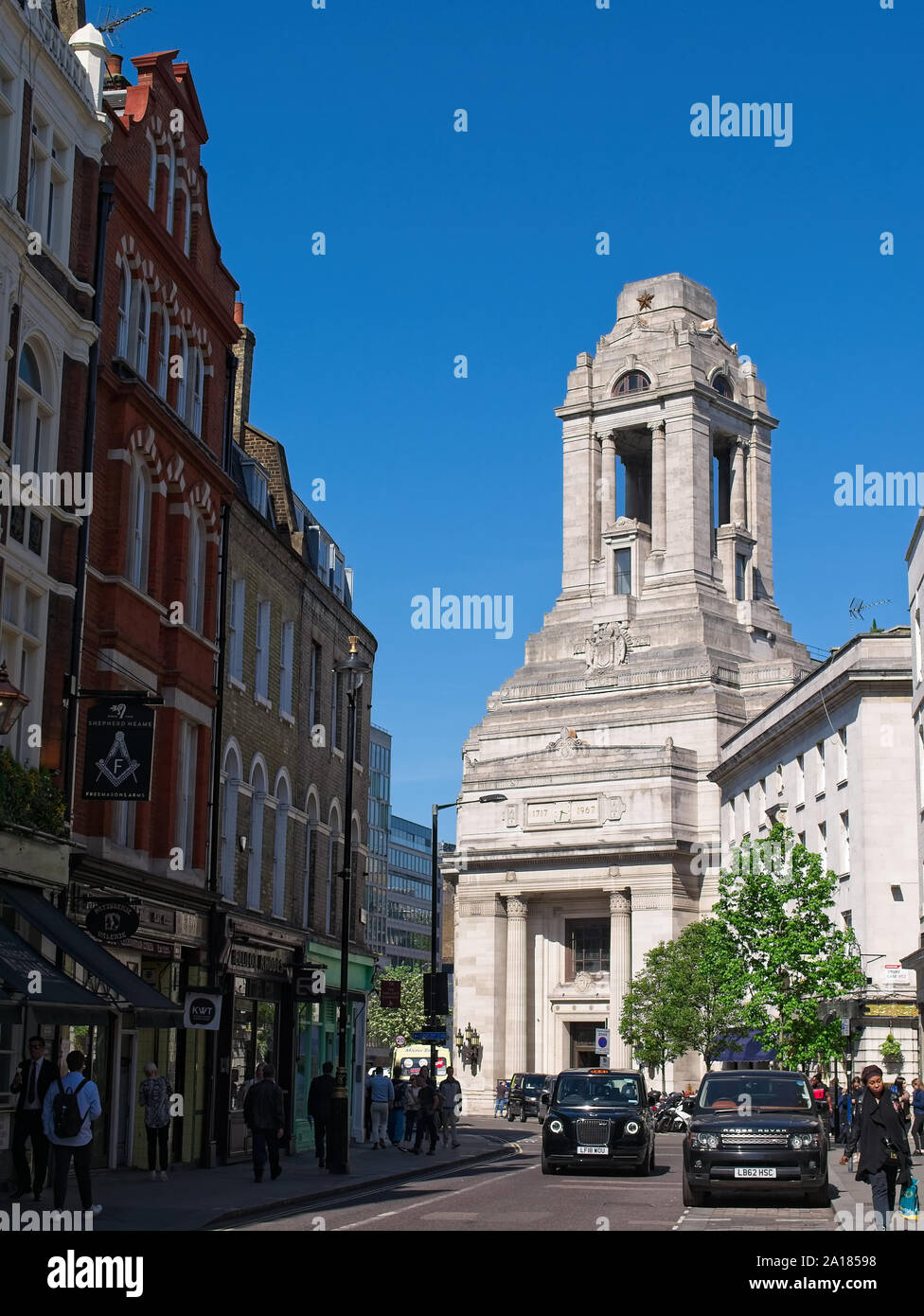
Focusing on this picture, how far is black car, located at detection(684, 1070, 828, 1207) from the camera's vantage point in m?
23.1

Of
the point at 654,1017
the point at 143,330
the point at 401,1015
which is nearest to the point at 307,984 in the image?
the point at 143,330

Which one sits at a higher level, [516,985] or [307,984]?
[516,985]

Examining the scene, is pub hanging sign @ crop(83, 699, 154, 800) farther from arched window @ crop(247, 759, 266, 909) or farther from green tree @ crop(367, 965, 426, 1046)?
green tree @ crop(367, 965, 426, 1046)

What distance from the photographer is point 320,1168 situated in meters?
30.7

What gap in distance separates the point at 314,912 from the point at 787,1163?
17.9 m

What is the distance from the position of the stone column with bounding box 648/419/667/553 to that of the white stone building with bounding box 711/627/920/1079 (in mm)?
40674

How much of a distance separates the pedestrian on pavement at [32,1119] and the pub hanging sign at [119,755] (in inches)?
158

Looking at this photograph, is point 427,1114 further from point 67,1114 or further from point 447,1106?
point 67,1114

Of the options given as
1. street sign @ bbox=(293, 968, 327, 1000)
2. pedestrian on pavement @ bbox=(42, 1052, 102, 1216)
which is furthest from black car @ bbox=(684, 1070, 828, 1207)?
street sign @ bbox=(293, 968, 327, 1000)

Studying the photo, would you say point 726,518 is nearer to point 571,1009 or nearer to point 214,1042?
point 571,1009

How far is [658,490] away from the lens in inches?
3932

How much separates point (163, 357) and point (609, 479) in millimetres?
75291

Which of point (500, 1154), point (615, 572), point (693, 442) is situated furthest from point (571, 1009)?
point (500, 1154)

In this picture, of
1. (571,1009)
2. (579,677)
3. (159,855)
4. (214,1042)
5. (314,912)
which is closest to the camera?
(159,855)
